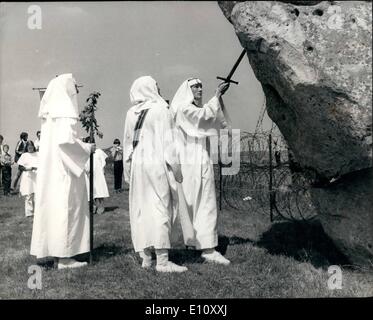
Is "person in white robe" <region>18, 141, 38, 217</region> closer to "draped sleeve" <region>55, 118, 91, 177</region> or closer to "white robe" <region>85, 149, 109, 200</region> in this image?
"white robe" <region>85, 149, 109, 200</region>

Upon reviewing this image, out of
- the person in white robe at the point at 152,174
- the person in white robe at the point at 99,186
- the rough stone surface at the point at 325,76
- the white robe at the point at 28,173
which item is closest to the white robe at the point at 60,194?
the person in white robe at the point at 152,174

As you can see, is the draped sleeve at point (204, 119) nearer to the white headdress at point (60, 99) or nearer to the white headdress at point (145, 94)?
the white headdress at point (145, 94)

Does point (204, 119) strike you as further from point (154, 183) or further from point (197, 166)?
point (154, 183)

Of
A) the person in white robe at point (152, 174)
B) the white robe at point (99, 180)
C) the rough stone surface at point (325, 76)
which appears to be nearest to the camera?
the rough stone surface at point (325, 76)

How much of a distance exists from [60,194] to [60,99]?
4.06 feet

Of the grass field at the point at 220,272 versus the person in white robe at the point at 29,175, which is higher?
the person in white robe at the point at 29,175

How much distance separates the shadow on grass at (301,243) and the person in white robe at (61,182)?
7.11 feet

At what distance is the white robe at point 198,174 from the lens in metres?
6.99

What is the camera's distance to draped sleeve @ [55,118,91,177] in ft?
21.8

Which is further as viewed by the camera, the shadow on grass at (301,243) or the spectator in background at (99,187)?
the spectator in background at (99,187)

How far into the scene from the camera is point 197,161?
7.23m

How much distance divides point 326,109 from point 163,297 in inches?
103
